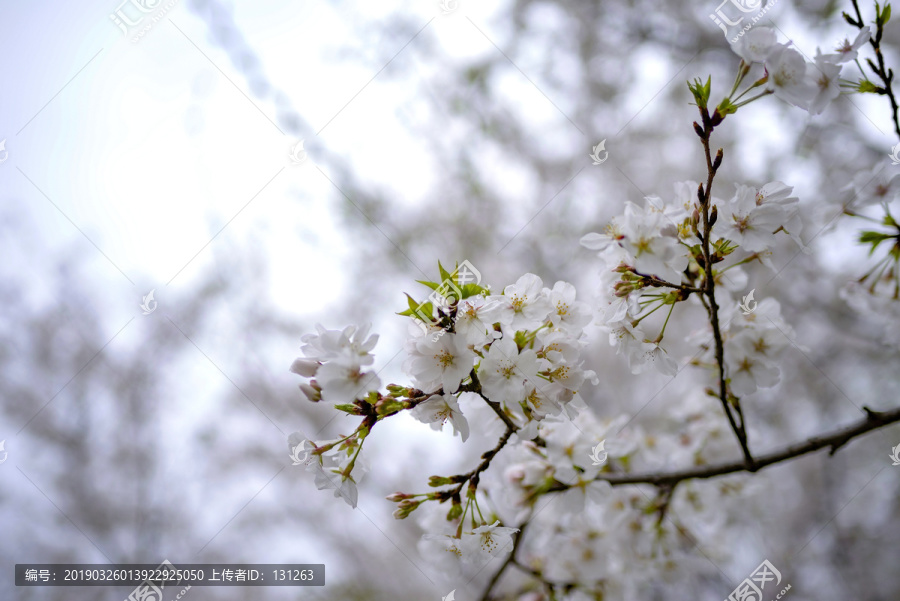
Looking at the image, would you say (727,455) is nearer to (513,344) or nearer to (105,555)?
(513,344)

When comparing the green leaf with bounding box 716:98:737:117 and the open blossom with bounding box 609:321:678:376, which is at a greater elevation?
the green leaf with bounding box 716:98:737:117

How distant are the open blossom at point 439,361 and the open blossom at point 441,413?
0.03 metres

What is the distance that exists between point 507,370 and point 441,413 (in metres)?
0.13

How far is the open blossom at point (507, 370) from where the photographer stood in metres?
0.79

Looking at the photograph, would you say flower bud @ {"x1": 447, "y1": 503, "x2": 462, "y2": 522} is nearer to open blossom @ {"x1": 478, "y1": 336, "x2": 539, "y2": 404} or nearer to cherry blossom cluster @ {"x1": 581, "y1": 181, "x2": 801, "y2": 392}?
open blossom @ {"x1": 478, "y1": 336, "x2": 539, "y2": 404}

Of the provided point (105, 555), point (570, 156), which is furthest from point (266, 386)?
point (570, 156)

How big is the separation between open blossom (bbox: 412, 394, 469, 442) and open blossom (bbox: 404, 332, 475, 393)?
0.08 feet

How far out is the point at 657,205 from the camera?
93 cm

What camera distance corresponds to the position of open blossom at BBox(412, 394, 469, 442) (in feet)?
2.64

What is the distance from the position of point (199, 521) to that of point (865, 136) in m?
4.55

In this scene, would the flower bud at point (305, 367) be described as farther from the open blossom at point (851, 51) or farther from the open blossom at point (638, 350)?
the open blossom at point (851, 51)
